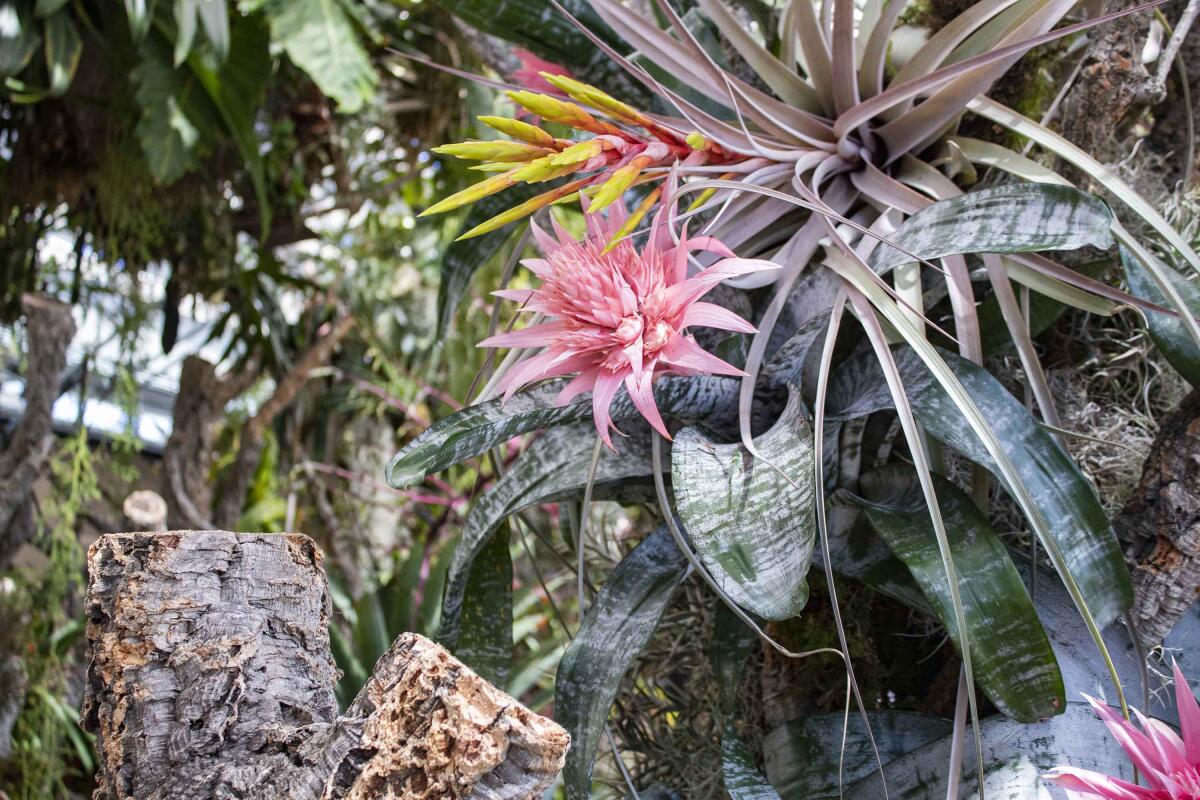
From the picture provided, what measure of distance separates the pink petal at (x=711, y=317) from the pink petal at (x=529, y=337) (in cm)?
7

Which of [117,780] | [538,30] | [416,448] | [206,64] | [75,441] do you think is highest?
[206,64]

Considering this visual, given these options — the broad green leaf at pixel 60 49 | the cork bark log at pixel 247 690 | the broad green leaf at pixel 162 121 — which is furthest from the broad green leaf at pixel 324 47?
the cork bark log at pixel 247 690

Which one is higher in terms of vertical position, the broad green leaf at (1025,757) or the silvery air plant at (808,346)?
the silvery air plant at (808,346)

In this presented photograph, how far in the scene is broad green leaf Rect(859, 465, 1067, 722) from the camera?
458mm

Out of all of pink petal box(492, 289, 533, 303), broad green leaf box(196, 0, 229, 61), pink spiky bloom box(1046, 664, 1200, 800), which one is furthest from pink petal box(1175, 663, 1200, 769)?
broad green leaf box(196, 0, 229, 61)

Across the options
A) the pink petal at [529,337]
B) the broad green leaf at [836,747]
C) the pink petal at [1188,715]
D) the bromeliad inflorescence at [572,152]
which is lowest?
the broad green leaf at [836,747]

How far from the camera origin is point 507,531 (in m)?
0.64

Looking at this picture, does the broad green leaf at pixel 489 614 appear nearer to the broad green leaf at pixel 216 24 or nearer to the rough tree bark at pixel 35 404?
the broad green leaf at pixel 216 24

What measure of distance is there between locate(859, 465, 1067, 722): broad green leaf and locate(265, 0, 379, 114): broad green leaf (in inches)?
53.0

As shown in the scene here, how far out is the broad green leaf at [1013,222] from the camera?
474 mm

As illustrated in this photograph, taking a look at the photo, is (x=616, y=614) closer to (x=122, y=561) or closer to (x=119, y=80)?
(x=122, y=561)

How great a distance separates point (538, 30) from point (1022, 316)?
400mm

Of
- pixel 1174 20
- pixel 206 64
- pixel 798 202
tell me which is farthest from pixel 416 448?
pixel 206 64

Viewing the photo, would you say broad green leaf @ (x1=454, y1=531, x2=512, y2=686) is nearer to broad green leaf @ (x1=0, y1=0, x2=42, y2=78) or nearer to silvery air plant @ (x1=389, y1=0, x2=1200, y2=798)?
silvery air plant @ (x1=389, y1=0, x2=1200, y2=798)
